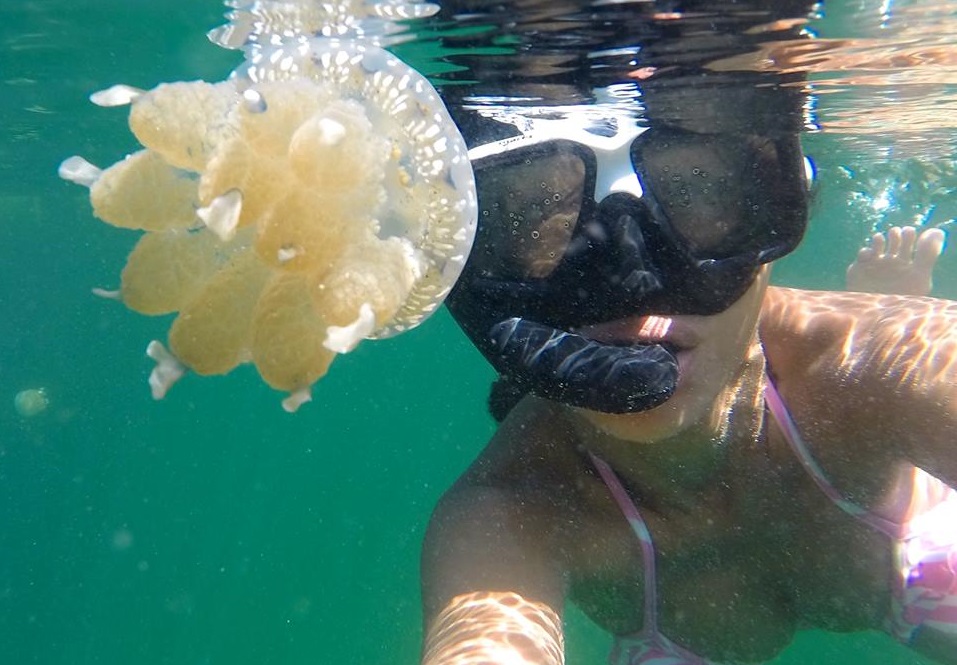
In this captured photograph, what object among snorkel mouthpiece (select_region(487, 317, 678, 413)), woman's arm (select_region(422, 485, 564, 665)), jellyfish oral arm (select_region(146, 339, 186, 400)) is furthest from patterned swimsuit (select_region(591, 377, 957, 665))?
jellyfish oral arm (select_region(146, 339, 186, 400))

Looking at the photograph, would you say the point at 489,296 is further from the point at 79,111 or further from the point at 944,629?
the point at 79,111

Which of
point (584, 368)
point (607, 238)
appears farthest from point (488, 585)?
point (607, 238)

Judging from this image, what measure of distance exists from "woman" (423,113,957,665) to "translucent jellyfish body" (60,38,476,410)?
3.79 ft

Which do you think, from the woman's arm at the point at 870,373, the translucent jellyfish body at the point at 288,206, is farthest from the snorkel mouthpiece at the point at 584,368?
the translucent jellyfish body at the point at 288,206

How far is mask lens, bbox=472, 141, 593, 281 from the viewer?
3449mm

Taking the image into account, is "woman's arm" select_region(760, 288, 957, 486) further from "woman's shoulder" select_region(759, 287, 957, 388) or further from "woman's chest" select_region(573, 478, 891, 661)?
"woman's chest" select_region(573, 478, 891, 661)

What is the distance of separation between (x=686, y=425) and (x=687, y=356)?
0.29 meters

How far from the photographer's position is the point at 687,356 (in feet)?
10.1

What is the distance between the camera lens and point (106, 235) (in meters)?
29.6

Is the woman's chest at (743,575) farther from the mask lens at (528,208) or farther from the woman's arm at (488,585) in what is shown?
the mask lens at (528,208)

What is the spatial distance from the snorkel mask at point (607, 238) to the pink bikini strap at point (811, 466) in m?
0.59

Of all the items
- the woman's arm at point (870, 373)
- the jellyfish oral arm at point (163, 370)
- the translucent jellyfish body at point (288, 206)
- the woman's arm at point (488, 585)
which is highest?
the translucent jellyfish body at point (288, 206)

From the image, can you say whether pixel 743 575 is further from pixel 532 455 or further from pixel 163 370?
pixel 163 370

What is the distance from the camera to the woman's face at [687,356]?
3057 mm
